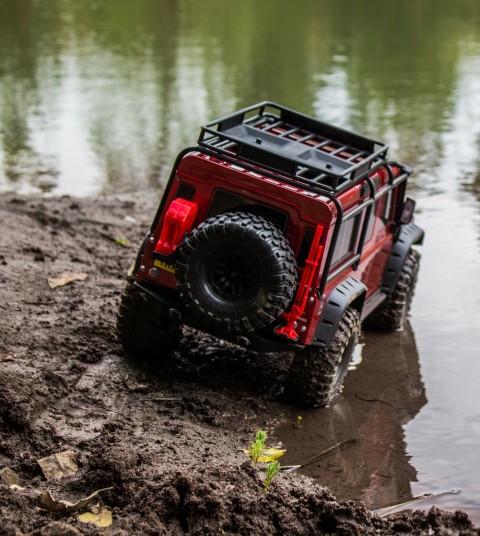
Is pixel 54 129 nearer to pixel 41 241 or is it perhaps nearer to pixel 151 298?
pixel 41 241

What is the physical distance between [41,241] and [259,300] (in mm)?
3833

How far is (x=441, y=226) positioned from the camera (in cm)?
1125

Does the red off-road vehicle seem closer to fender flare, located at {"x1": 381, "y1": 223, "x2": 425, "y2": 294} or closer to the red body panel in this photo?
the red body panel

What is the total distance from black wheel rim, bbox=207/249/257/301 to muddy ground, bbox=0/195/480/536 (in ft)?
2.81

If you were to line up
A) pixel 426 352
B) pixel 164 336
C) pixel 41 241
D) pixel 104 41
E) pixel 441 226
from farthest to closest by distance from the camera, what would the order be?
1. pixel 104 41
2. pixel 441 226
3. pixel 41 241
4. pixel 426 352
5. pixel 164 336

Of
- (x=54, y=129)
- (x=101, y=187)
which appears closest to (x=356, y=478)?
(x=101, y=187)

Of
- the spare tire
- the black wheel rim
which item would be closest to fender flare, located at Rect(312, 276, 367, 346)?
the spare tire

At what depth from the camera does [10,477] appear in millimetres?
5578

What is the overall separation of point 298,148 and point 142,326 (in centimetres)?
181

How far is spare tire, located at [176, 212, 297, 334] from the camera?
21.4 ft

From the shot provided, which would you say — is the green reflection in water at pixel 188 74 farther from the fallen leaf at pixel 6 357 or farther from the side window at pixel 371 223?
the fallen leaf at pixel 6 357

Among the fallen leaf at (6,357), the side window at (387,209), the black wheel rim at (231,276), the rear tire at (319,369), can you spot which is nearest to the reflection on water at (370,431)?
the rear tire at (319,369)

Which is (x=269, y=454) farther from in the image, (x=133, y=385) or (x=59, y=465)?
(x=59, y=465)

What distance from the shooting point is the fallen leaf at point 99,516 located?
16.8ft
